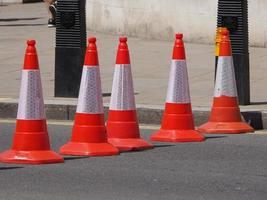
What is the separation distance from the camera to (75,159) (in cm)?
932

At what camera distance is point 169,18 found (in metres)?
18.7

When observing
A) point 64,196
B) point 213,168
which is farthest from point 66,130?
point 64,196

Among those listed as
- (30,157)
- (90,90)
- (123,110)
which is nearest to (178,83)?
(123,110)

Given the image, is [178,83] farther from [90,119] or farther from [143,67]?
[143,67]

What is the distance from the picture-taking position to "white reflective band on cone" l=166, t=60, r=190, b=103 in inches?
410

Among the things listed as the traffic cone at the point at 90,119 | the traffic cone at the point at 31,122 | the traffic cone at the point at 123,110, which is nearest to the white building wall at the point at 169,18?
the traffic cone at the point at 123,110

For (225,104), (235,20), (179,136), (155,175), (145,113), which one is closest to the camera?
(155,175)

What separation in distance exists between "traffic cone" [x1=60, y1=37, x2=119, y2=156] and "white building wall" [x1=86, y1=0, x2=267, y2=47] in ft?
26.9

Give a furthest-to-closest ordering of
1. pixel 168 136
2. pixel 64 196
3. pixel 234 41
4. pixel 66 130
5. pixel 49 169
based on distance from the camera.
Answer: pixel 234 41 < pixel 66 130 < pixel 168 136 < pixel 49 169 < pixel 64 196

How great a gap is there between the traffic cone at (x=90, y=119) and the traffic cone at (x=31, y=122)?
17.0 inches

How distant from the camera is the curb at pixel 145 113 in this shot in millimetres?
11625

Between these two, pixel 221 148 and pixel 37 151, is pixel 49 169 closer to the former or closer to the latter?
pixel 37 151

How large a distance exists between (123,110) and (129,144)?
0.32 metres

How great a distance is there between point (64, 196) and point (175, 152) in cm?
233
